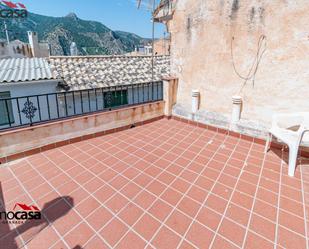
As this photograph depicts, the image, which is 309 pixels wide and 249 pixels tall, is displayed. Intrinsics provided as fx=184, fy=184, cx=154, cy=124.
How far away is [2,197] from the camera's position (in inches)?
92.6

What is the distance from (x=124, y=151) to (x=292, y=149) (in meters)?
2.74

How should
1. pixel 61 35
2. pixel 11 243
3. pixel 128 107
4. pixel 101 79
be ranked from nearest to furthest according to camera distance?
pixel 11 243, pixel 128 107, pixel 101 79, pixel 61 35

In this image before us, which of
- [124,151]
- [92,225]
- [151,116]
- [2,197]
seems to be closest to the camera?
[92,225]

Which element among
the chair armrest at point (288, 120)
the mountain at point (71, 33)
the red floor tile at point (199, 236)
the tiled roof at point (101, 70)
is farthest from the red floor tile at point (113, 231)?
the mountain at point (71, 33)

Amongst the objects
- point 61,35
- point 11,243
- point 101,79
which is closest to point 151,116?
point 11,243

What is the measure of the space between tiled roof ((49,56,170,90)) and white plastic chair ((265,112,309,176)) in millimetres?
6678

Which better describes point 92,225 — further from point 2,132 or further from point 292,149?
point 292,149

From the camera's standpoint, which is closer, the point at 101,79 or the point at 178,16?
the point at 178,16

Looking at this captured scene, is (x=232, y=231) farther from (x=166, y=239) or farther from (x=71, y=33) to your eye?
(x=71, y=33)

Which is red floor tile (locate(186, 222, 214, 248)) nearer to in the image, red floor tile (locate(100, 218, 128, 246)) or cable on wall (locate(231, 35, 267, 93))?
red floor tile (locate(100, 218, 128, 246))

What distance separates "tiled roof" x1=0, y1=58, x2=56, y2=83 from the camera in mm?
6203

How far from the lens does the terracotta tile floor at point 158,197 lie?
5.98ft

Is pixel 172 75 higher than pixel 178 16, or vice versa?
pixel 178 16

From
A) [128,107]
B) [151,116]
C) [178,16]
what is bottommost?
[151,116]
